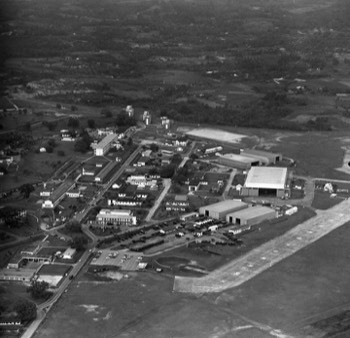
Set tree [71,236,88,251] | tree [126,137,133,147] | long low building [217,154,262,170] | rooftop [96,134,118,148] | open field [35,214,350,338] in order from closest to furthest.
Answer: open field [35,214,350,338] < tree [71,236,88,251] < long low building [217,154,262,170] < rooftop [96,134,118,148] < tree [126,137,133,147]

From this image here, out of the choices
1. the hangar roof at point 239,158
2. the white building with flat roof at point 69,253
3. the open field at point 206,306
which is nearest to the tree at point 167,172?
the hangar roof at point 239,158

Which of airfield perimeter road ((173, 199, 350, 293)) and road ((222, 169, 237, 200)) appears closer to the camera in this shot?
airfield perimeter road ((173, 199, 350, 293))

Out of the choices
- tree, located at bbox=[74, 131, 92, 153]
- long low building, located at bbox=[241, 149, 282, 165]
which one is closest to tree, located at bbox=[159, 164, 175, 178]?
long low building, located at bbox=[241, 149, 282, 165]

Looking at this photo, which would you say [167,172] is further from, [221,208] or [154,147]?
[221,208]

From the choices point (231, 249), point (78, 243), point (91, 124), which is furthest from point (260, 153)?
point (78, 243)

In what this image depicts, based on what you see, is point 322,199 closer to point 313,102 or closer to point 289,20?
point 313,102

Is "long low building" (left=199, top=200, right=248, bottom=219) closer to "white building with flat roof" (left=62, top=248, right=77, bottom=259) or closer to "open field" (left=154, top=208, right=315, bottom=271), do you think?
"open field" (left=154, top=208, right=315, bottom=271)

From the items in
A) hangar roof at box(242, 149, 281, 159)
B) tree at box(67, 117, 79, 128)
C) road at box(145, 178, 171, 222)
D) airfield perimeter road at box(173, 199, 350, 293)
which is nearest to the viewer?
airfield perimeter road at box(173, 199, 350, 293)
